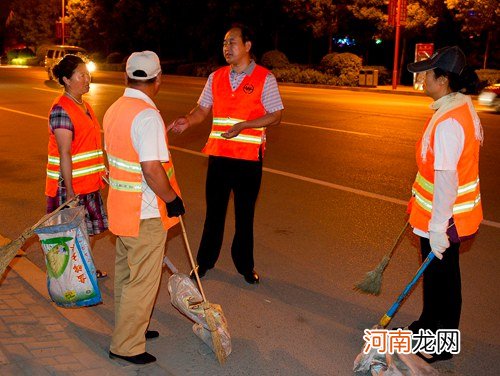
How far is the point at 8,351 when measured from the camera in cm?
452

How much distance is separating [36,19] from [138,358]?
69.8 meters

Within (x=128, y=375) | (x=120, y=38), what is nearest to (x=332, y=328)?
(x=128, y=375)

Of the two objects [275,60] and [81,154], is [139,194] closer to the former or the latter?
[81,154]

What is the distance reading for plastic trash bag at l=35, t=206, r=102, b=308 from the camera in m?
4.48

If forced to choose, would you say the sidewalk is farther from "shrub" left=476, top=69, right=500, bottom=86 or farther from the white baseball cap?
"shrub" left=476, top=69, right=500, bottom=86

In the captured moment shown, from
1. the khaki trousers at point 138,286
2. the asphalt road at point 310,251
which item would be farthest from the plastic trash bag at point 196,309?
the khaki trousers at point 138,286

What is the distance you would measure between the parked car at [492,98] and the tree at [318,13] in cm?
1763

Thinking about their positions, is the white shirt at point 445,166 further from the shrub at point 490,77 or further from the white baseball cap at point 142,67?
the shrub at point 490,77

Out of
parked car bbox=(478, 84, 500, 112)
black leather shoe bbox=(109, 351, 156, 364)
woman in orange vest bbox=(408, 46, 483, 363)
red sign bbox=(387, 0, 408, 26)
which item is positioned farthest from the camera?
red sign bbox=(387, 0, 408, 26)

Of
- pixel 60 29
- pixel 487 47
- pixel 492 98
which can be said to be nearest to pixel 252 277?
pixel 492 98

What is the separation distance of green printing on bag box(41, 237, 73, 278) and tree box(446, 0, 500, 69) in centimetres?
2665

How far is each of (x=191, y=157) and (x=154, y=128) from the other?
7923 millimetres

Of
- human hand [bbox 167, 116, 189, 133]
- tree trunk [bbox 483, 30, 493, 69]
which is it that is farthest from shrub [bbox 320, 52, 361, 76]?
human hand [bbox 167, 116, 189, 133]

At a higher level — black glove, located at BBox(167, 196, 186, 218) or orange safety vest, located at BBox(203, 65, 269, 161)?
orange safety vest, located at BBox(203, 65, 269, 161)
